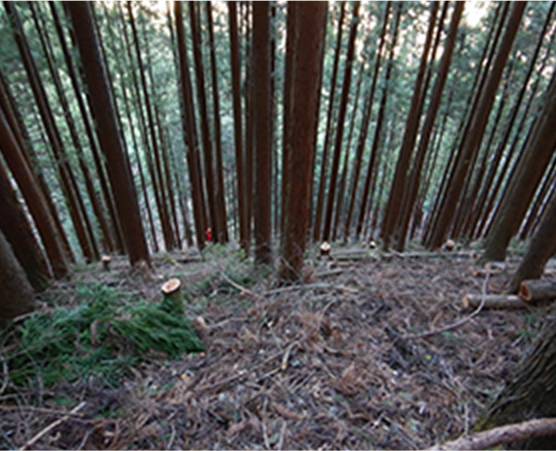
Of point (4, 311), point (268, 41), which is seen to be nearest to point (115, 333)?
point (4, 311)

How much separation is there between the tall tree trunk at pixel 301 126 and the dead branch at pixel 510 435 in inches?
81.2

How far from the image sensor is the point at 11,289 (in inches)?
87.1

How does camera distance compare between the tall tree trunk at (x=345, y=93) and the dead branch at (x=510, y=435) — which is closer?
the dead branch at (x=510, y=435)

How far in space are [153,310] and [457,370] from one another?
2.49 meters

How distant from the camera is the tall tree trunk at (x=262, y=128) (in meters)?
3.21

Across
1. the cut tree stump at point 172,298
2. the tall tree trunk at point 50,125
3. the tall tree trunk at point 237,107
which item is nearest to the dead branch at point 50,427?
the cut tree stump at point 172,298

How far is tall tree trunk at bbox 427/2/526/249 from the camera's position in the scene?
4.49m

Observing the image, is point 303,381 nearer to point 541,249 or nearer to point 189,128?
point 541,249

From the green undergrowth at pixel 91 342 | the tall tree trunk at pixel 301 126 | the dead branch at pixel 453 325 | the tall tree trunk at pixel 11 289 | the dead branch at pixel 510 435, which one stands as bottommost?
the dead branch at pixel 453 325

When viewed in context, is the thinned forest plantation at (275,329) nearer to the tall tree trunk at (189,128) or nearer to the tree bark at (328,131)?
the tree bark at (328,131)

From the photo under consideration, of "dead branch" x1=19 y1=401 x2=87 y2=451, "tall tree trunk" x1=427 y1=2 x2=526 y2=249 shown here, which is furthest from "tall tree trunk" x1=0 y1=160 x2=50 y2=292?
"tall tree trunk" x1=427 y1=2 x2=526 y2=249

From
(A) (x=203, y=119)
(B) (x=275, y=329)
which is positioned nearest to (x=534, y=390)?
(B) (x=275, y=329)

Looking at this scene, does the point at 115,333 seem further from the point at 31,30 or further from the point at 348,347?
the point at 31,30

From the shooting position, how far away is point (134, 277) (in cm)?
389
